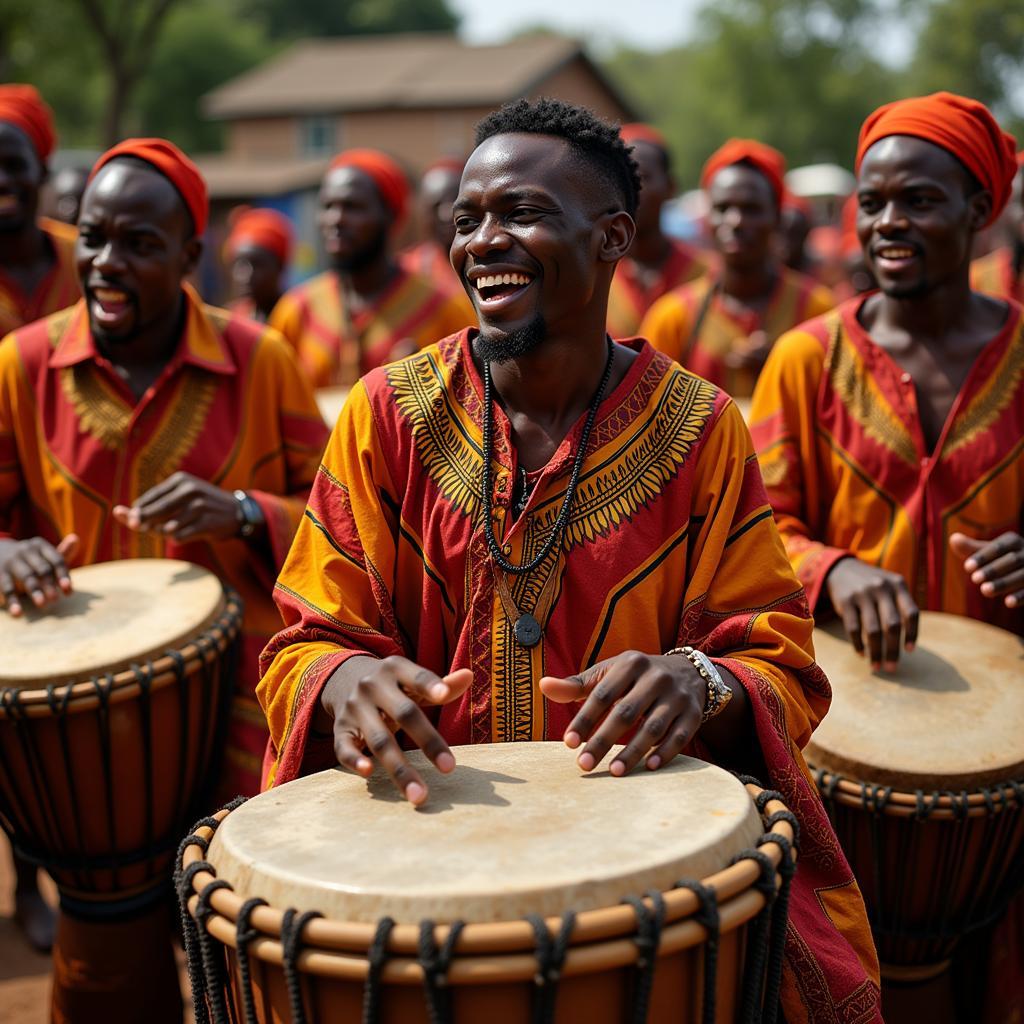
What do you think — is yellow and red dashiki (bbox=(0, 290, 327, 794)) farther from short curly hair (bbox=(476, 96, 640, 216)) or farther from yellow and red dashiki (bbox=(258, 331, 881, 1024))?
short curly hair (bbox=(476, 96, 640, 216))

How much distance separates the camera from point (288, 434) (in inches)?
160

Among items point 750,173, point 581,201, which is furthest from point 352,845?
point 750,173

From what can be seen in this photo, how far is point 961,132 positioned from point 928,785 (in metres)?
1.79

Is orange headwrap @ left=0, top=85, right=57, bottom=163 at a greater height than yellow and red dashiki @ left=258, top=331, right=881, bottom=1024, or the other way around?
orange headwrap @ left=0, top=85, right=57, bottom=163

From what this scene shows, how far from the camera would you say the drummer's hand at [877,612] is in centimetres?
296

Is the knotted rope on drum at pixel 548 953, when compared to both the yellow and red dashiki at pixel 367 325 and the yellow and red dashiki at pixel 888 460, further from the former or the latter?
the yellow and red dashiki at pixel 367 325

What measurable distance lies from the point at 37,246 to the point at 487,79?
3533 centimetres

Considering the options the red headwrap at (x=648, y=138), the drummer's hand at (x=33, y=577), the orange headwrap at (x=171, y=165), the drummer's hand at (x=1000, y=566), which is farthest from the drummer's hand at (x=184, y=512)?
the red headwrap at (x=648, y=138)

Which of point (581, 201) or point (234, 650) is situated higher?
point (581, 201)

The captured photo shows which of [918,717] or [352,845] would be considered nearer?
[352,845]

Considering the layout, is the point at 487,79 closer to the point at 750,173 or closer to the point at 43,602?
the point at 750,173

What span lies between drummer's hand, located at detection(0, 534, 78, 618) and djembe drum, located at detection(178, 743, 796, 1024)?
4.57 feet

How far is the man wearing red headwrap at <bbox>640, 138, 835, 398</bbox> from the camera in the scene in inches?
247

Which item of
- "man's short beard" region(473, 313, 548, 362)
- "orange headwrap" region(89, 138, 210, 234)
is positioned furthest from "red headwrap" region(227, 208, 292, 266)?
"man's short beard" region(473, 313, 548, 362)
